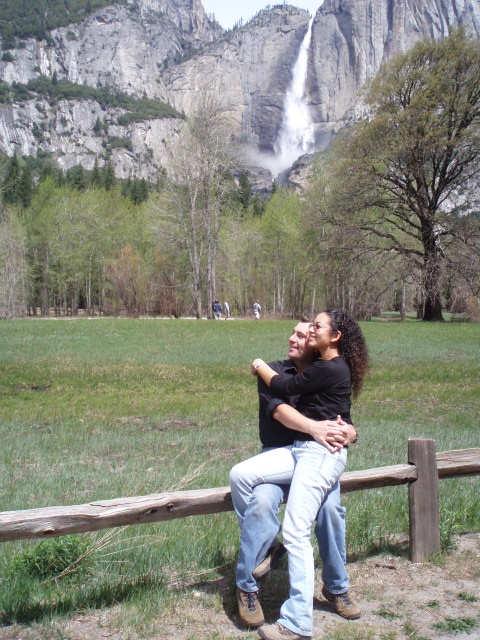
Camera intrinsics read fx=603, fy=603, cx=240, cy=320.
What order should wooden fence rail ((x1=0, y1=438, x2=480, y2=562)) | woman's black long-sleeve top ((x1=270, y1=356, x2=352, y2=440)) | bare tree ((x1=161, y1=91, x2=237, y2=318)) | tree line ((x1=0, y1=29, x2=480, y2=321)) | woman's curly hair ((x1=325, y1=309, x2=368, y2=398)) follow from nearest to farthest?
1. wooden fence rail ((x1=0, y1=438, x2=480, y2=562))
2. woman's black long-sleeve top ((x1=270, y1=356, x2=352, y2=440))
3. woman's curly hair ((x1=325, y1=309, x2=368, y2=398))
4. tree line ((x1=0, y1=29, x2=480, y2=321))
5. bare tree ((x1=161, y1=91, x2=237, y2=318))

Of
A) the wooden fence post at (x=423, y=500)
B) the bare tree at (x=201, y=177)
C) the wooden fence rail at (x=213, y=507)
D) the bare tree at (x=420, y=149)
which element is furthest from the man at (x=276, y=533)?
the bare tree at (x=201, y=177)

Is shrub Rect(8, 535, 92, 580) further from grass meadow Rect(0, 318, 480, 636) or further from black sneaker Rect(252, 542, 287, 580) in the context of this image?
black sneaker Rect(252, 542, 287, 580)

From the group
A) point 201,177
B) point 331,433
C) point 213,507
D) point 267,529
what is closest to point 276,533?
point 267,529

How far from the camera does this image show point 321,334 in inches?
177

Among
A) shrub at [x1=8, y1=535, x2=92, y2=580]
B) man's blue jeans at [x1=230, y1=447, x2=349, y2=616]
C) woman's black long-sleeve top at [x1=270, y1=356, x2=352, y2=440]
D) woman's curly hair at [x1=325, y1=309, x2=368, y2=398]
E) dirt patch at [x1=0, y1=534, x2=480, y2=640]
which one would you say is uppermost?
woman's curly hair at [x1=325, y1=309, x2=368, y2=398]

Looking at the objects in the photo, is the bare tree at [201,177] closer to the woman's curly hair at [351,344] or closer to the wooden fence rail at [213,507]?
the woman's curly hair at [351,344]

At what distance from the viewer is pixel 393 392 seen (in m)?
15.6

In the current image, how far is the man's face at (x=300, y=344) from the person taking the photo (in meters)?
4.62

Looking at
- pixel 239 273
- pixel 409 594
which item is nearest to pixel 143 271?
pixel 239 273

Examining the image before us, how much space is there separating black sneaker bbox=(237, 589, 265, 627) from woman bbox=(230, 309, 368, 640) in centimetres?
14

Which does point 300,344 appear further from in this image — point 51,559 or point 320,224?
A: point 320,224

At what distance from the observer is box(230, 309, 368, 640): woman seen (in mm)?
3646

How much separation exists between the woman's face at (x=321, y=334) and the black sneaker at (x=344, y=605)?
1.69 m

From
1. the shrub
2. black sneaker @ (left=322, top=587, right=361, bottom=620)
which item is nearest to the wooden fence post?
black sneaker @ (left=322, top=587, right=361, bottom=620)
